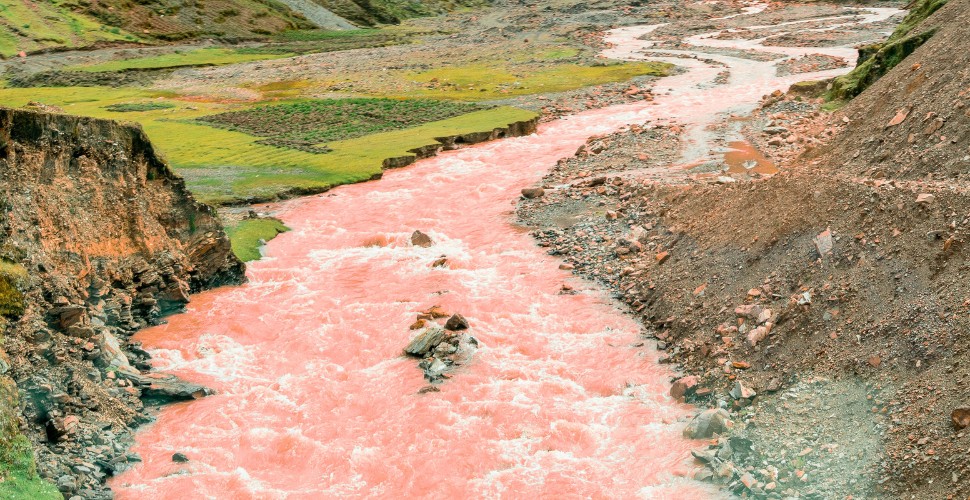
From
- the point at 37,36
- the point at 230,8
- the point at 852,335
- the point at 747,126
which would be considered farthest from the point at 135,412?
the point at 230,8

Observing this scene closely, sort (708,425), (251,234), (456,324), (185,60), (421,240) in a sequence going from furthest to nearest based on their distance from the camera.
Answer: (185,60) → (251,234) → (421,240) → (456,324) → (708,425)

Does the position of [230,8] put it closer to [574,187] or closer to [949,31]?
[574,187]

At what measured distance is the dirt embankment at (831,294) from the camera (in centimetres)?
1700

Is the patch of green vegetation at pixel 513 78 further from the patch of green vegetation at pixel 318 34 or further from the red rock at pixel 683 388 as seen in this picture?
the patch of green vegetation at pixel 318 34

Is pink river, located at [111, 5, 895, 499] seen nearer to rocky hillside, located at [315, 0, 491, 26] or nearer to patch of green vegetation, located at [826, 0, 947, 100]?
patch of green vegetation, located at [826, 0, 947, 100]

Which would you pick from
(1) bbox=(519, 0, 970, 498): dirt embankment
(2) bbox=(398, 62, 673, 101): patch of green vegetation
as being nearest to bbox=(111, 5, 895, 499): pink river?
(1) bbox=(519, 0, 970, 498): dirt embankment

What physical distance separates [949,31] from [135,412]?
3254 centimetres

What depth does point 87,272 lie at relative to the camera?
25.0 meters

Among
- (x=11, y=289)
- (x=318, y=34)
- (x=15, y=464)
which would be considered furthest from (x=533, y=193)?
(x=318, y=34)

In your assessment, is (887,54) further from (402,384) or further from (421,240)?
(402,384)

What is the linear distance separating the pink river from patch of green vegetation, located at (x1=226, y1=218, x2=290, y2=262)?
0.64 meters

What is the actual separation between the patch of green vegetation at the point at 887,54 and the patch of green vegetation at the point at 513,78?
25825 millimetres

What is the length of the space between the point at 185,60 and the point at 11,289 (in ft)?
286

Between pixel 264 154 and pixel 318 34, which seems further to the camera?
pixel 318 34
